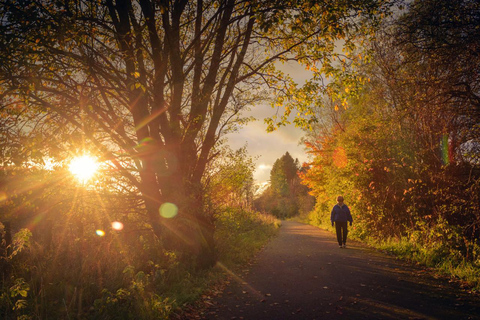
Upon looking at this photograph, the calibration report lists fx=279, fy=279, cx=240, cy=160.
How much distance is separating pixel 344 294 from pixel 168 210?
4.68 m

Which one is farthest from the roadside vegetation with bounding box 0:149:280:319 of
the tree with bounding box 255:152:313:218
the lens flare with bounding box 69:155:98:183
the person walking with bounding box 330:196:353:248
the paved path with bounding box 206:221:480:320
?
the tree with bounding box 255:152:313:218

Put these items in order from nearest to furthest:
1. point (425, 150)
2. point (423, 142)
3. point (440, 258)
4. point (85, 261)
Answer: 1. point (85, 261)
2. point (440, 258)
3. point (425, 150)
4. point (423, 142)

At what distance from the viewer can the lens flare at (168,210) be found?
24.4 feet

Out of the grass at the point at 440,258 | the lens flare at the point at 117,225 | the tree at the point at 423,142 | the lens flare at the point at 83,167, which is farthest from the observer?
the lens flare at the point at 117,225

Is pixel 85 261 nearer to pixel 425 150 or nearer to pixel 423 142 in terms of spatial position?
pixel 425 150

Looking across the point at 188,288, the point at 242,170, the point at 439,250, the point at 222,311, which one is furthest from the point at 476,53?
the point at 242,170

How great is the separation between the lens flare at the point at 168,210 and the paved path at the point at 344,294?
2351mm

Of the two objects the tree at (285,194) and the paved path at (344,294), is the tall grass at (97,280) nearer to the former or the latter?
the paved path at (344,294)

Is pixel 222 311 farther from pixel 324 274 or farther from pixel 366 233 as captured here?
pixel 366 233

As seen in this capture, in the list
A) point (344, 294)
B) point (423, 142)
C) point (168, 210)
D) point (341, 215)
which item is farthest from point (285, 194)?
point (344, 294)

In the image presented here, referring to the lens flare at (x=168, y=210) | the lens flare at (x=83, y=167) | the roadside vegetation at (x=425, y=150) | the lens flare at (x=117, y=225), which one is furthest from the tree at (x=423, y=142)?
the lens flare at (x=117, y=225)

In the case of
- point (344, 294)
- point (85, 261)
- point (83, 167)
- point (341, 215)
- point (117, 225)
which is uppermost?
point (83, 167)

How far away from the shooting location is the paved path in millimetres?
4539

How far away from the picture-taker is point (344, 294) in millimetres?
5516
